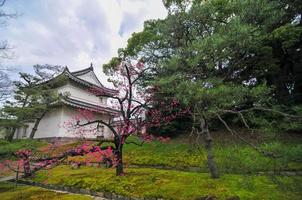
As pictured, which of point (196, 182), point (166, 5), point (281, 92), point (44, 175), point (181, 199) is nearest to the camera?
point (181, 199)

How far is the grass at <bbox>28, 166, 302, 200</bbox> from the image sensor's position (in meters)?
4.74

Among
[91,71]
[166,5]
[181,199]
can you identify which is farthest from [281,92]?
[91,71]

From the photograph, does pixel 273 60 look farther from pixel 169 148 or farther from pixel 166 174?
pixel 166 174

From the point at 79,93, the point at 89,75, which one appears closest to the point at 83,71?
the point at 89,75

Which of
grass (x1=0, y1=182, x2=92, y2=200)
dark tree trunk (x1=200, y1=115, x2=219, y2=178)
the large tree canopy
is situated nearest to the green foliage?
the large tree canopy

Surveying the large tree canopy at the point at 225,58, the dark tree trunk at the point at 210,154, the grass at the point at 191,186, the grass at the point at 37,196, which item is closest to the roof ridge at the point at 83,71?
the large tree canopy at the point at 225,58

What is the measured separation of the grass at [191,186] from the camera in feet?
15.5

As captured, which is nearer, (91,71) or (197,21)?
(197,21)

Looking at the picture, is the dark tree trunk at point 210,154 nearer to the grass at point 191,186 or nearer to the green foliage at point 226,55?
the grass at point 191,186

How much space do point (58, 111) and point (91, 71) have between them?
274 inches

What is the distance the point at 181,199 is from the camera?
4.97 metres

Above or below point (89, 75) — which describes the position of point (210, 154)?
below

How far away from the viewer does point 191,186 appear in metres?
5.68

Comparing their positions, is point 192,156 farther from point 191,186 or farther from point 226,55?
point 226,55
